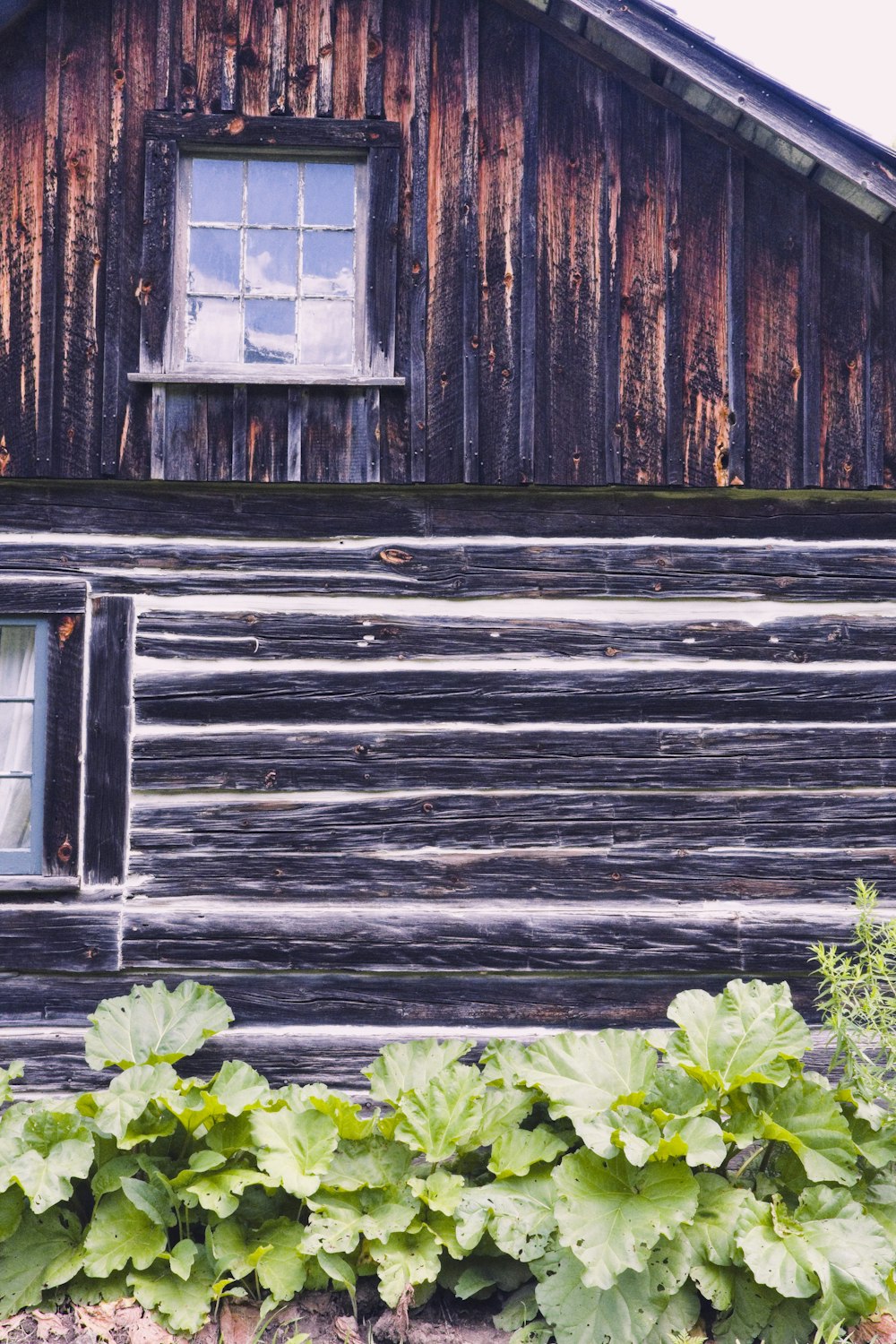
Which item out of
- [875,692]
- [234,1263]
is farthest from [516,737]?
[234,1263]

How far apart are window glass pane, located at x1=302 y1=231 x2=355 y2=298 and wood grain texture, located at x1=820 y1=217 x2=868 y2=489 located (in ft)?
7.47

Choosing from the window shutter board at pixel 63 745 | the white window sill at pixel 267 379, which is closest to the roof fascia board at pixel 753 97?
the white window sill at pixel 267 379

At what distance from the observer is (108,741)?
4566mm

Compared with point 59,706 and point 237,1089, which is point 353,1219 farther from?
point 59,706

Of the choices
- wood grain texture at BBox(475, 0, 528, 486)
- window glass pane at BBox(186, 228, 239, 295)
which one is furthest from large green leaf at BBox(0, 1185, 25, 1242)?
window glass pane at BBox(186, 228, 239, 295)

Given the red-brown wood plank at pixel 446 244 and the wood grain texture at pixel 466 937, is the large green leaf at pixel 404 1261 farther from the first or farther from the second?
the red-brown wood plank at pixel 446 244

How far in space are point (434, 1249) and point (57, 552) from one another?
132 inches

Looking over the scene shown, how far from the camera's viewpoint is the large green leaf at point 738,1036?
149 inches

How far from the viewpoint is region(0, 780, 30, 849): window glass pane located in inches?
181

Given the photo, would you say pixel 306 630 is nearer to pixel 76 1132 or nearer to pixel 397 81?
pixel 76 1132

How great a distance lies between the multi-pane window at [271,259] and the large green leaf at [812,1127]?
147 inches

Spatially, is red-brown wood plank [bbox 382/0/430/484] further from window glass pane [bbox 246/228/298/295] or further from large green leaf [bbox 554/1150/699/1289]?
large green leaf [bbox 554/1150/699/1289]

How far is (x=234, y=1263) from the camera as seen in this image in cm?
367

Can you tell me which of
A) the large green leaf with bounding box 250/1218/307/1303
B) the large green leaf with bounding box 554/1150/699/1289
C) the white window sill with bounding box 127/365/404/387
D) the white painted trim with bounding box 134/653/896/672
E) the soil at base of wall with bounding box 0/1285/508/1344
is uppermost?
the white window sill with bounding box 127/365/404/387
